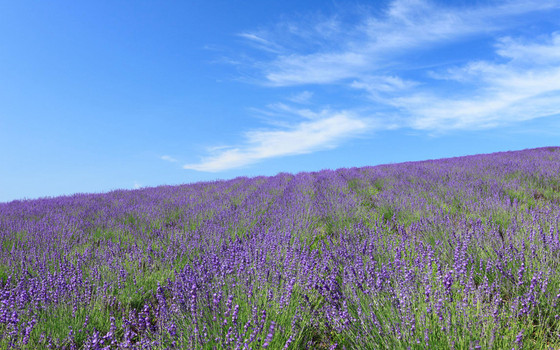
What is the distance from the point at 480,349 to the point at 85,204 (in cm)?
721

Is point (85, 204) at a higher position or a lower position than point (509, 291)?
higher

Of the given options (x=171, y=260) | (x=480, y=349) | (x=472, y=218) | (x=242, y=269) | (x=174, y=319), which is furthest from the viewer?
(x=472, y=218)

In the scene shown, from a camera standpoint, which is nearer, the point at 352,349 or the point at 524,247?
the point at 352,349

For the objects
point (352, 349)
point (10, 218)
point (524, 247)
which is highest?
point (10, 218)

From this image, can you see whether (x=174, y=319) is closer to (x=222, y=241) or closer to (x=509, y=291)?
(x=222, y=241)

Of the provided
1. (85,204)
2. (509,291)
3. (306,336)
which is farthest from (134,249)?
(85,204)

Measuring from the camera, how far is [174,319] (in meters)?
1.89

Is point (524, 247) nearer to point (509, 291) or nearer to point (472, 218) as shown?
point (509, 291)

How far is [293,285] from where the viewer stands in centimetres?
204

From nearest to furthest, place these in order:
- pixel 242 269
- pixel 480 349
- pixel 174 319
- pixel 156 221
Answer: pixel 480 349 → pixel 174 319 → pixel 242 269 → pixel 156 221

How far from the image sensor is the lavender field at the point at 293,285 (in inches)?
64.4

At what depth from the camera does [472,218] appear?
3725 millimetres

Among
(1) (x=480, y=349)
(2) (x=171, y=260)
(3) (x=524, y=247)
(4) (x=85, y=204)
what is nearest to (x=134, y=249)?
(2) (x=171, y=260)

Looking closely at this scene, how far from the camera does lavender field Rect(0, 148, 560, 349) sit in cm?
164
